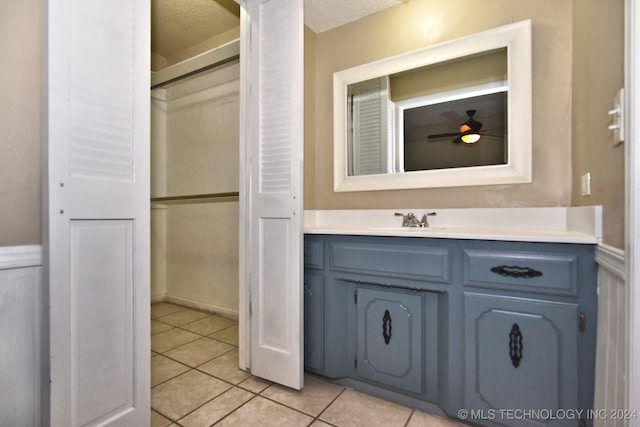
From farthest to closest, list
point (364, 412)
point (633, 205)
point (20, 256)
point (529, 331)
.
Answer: point (364, 412), point (529, 331), point (20, 256), point (633, 205)

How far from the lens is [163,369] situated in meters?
1.87

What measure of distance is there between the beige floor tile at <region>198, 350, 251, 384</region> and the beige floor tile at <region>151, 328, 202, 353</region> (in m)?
0.44

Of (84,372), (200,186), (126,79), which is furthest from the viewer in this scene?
(200,186)

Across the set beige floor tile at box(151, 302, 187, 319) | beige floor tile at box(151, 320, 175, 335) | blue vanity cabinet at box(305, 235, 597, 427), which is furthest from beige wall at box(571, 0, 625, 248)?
beige floor tile at box(151, 302, 187, 319)

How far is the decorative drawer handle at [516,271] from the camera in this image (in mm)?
1190

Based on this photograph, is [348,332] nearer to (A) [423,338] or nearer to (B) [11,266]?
(A) [423,338]

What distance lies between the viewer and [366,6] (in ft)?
6.63

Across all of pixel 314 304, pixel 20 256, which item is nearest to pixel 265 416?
pixel 314 304

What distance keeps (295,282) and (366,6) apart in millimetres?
1930

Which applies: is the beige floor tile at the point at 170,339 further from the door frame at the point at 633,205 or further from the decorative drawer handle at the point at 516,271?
the door frame at the point at 633,205

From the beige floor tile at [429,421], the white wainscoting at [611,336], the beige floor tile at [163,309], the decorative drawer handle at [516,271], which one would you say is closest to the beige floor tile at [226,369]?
the beige floor tile at [429,421]

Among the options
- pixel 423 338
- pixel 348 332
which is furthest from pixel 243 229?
pixel 423 338

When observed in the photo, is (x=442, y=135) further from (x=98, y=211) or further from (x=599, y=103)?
(x=98, y=211)

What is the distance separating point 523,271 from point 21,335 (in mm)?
1862
